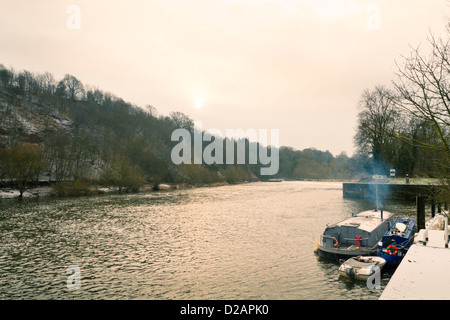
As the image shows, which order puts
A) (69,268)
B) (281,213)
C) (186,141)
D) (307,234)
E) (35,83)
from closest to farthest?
(69,268)
(307,234)
(281,213)
(35,83)
(186,141)

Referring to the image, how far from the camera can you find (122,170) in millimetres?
80875

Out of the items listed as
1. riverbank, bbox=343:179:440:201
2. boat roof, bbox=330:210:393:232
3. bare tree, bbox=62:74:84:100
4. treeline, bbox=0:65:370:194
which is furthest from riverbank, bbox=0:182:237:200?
bare tree, bbox=62:74:84:100

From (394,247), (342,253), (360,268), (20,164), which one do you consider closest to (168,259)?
(342,253)

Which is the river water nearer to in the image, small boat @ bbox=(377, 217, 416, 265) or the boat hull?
the boat hull

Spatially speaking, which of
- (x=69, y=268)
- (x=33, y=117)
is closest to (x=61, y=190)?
(x=69, y=268)

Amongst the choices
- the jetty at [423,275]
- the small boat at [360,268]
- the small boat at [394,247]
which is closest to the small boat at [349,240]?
the small boat at [394,247]

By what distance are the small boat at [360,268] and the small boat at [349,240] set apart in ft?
7.15

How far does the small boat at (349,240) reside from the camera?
20656mm

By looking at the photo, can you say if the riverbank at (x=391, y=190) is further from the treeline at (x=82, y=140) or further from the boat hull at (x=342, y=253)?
the treeline at (x=82, y=140)

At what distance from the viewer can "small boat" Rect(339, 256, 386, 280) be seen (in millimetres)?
16891

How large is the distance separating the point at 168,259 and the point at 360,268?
12.3m

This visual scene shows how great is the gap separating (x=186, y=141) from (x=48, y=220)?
140m

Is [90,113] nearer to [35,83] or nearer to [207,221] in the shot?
[35,83]

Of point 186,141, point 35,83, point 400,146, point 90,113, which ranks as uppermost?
point 35,83
